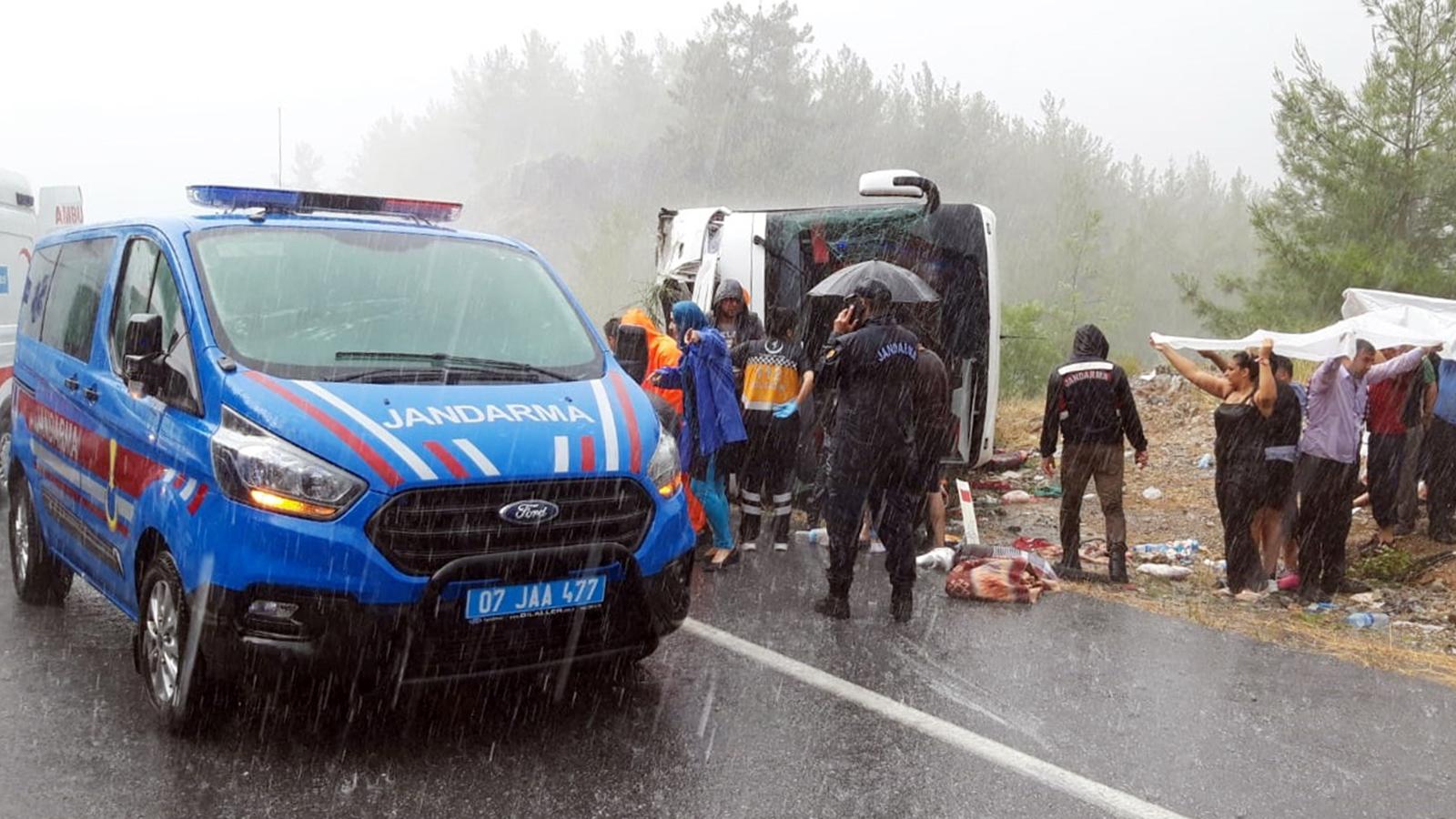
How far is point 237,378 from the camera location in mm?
4195

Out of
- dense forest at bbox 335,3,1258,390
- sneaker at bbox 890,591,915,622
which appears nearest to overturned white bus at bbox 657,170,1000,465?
sneaker at bbox 890,591,915,622

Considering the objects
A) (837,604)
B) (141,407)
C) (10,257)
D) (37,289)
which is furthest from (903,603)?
(10,257)

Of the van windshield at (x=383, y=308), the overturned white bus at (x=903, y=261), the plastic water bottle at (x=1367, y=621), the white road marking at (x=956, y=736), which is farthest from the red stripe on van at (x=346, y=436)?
the plastic water bottle at (x=1367, y=621)

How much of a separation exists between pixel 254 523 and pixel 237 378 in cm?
60

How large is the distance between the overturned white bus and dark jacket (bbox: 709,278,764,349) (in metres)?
1.17

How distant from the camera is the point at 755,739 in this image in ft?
14.6

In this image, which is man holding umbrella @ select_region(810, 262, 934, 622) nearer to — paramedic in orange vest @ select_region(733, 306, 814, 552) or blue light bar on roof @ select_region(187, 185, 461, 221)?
paramedic in orange vest @ select_region(733, 306, 814, 552)

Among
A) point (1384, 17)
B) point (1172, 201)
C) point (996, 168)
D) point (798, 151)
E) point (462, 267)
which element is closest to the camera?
point (462, 267)

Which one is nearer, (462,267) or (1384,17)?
(462,267)

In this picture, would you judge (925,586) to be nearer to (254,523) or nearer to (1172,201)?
(254,523)

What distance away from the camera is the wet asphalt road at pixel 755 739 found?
387 centimetres

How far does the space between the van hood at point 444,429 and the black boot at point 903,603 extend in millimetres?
2350

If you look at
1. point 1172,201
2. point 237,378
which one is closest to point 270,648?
point 237,378

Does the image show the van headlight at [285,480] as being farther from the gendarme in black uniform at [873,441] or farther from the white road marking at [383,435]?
the gendarme in black uniform at [873,441]
